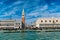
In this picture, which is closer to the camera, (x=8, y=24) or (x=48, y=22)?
(x=48, y=22)

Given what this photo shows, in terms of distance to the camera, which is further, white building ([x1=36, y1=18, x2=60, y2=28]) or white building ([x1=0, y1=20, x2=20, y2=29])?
white building ([x1=0, y1=20, x2=20, y2=29])

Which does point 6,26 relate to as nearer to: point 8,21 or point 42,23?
point 8,21

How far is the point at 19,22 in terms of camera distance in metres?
56.6

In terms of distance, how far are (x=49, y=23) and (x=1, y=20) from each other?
15.5 m

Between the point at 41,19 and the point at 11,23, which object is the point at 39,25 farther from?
the point at 11,23

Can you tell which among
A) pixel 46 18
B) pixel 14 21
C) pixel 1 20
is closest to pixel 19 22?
pixel 14 21

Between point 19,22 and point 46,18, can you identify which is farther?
point 19,22

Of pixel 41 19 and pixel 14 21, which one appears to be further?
pixel 14 21

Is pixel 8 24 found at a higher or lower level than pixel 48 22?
lower

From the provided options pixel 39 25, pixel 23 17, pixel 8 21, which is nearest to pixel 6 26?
pixel 8 21

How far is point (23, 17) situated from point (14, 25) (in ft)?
14.9

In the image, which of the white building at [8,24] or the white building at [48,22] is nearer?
the white building at [48,22]

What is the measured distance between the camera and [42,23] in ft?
172

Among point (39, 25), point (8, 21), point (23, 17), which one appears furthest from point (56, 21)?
point (8, 21)
